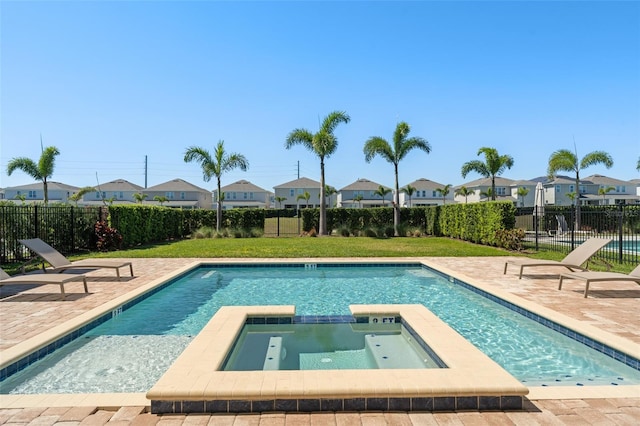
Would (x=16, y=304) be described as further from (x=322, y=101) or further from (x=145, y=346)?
(x=322, y=101)

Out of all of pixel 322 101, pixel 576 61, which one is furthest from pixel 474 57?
pixel 322 101

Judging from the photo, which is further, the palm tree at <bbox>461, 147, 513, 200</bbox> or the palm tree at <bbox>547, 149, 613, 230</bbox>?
the palm tree at <bbox>547, 149, 613, 230</bbox>

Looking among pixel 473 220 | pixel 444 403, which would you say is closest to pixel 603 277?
pixel 444 403

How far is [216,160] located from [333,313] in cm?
2147

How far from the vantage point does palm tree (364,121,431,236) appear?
2675 centimetres

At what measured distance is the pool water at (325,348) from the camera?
479 cm

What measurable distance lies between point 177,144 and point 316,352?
979 inches

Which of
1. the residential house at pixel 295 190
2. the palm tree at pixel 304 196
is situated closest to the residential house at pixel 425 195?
the residential house at pixel 295 190

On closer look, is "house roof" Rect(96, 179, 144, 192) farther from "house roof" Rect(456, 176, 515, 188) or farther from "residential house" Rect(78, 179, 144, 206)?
"house roof" Rect(456, 176, 515, 188)

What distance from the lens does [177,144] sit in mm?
26953

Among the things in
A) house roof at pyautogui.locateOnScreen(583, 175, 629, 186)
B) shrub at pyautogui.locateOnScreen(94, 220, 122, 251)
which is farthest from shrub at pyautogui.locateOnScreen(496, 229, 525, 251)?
house roof at pyautogui.locateOnScreen(583, 175, 629, 186)

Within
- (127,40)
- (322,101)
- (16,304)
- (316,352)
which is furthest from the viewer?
(322,101)

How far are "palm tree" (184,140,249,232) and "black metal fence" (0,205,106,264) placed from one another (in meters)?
9.07

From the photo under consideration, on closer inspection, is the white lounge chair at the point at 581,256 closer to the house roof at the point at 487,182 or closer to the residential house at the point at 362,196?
the house roof at the point at 487,182
